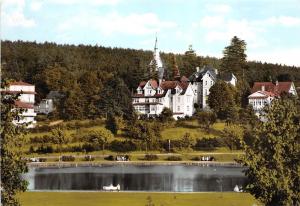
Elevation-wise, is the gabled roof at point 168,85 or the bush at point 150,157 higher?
the gabled roof at point 168,85

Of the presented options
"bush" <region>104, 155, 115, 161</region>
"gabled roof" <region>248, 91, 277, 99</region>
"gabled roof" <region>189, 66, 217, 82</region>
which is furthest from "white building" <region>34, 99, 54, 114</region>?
"gabled roof" <region>248, 91, 277, 99</region>

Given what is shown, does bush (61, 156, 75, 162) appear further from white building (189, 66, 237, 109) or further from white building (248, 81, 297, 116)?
white building (248, 81, 297, 116)

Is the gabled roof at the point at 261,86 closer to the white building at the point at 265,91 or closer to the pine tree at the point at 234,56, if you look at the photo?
the white building at the point at 265,91

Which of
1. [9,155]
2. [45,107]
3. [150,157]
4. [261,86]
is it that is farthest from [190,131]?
[9,155]

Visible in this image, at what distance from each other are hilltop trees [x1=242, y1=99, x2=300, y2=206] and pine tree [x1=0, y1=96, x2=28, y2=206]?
23.9 ft

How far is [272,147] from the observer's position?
18766 millimetres

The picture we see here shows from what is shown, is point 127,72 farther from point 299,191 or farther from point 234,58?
point 299,191

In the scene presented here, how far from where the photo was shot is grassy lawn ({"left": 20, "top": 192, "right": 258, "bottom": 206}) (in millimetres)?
33656

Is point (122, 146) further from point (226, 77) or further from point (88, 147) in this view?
point (226, 77)

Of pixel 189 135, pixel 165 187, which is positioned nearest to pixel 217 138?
pixel 189 135

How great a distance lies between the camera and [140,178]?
5512cm

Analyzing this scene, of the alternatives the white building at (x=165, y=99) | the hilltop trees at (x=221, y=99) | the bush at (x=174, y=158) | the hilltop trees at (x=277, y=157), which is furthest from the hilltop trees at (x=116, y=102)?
the hilltop trees at (x=277, y=157)

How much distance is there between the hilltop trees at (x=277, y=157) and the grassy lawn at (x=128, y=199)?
13.7 m

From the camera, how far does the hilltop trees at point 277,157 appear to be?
18375 millimetres
